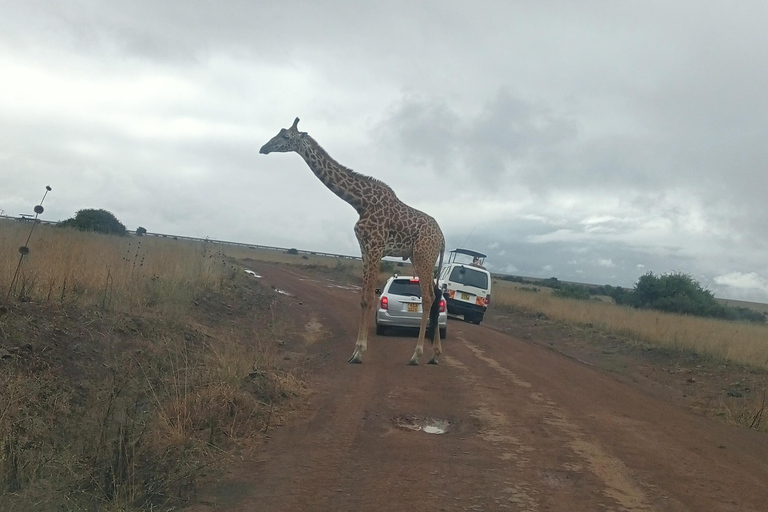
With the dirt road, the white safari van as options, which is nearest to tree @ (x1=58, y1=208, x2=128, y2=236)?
the white safari van

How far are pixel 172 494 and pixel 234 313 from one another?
37.0 feet

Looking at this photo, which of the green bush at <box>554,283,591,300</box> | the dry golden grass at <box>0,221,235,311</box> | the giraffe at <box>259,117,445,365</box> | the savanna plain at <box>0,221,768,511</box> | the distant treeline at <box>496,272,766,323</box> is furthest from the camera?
the green bush at <box>554,283,591,300</box>

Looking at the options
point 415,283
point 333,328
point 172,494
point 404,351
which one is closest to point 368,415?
point 172,494

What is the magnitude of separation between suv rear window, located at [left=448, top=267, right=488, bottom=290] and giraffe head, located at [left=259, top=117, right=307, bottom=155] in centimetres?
1071

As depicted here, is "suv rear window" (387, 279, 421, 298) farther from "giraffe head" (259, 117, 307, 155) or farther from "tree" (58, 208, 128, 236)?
"tree" (58, 208, 128, 236)

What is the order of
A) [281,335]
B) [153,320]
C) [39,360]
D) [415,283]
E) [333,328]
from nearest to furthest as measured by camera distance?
[39,360]
[153,320]
[281,335]
[415,283]
[333,328]

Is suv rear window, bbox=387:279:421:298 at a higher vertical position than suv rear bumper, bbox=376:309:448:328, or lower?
higher

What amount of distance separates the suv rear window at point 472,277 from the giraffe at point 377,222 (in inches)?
359

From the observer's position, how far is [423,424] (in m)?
8.20

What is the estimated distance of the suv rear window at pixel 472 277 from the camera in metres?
23.0

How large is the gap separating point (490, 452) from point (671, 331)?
15558 mm

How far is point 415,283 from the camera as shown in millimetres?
17469

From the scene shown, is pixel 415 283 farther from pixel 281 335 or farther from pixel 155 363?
pixel 155 363

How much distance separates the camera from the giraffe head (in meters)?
13.1
